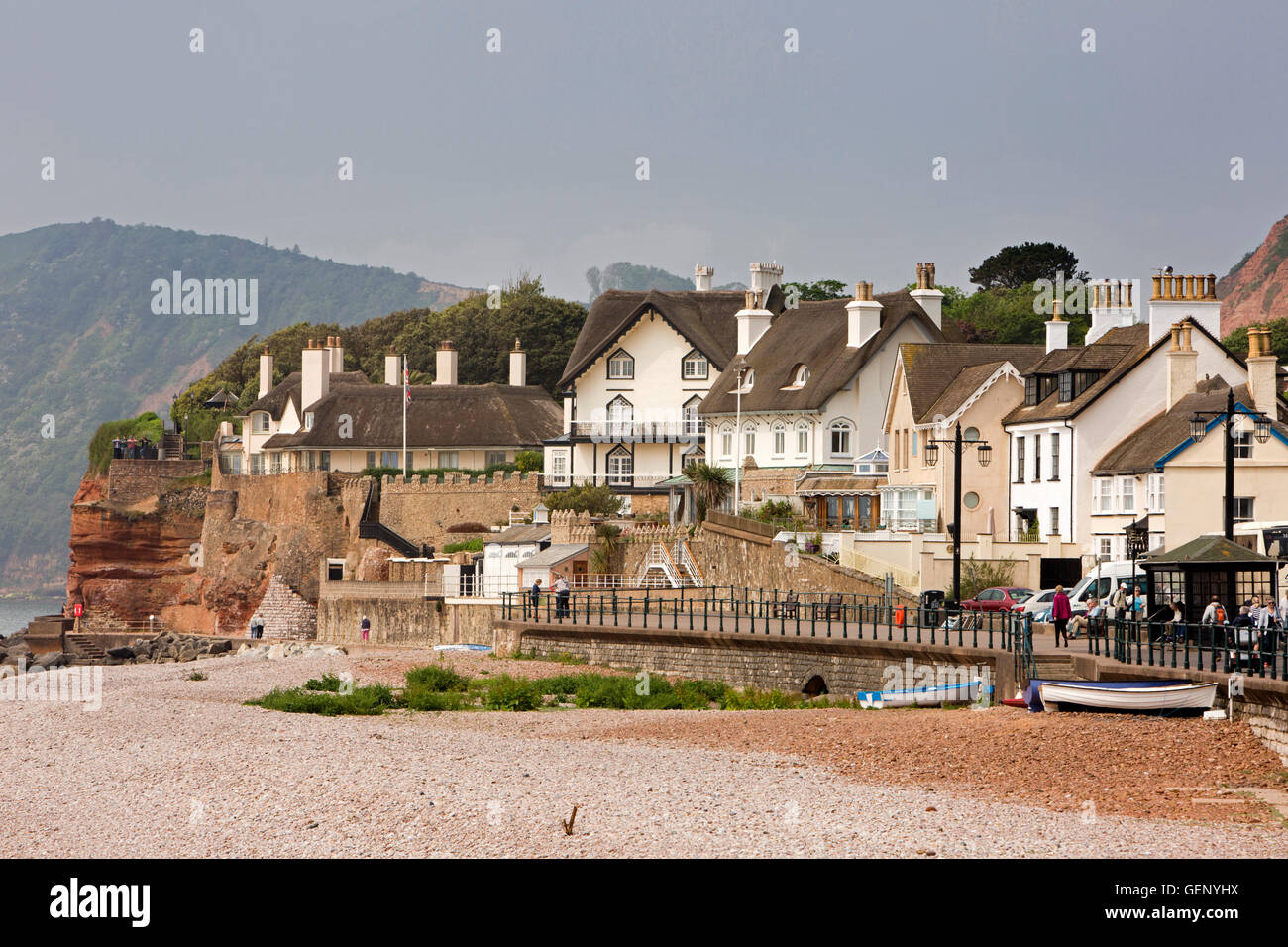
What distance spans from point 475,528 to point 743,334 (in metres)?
13.9

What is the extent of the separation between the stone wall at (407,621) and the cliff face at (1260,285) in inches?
4534

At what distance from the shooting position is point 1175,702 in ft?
78.0

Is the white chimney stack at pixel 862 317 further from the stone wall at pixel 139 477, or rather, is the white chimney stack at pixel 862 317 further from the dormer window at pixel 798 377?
the stone wall at pixel 139 477

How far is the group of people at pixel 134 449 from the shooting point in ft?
315

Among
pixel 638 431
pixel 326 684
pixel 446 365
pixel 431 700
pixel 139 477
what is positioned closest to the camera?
pixel 431 700

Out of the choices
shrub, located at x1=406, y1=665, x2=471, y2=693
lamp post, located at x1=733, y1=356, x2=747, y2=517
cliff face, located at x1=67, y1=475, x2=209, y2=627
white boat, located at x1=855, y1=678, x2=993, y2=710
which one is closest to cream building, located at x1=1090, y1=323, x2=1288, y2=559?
white boat, located at x1=855, y1=678, x2=993, y2=710

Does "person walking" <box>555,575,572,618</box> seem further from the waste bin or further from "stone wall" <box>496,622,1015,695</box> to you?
the waste bin

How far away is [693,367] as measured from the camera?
3007 inches

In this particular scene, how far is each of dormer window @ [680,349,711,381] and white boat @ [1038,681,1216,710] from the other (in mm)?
50929

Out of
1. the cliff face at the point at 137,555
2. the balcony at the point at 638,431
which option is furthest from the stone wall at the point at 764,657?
the cliff face at the point at 137,555

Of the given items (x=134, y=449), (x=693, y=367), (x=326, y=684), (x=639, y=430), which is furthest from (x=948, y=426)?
(x=134, y=449)

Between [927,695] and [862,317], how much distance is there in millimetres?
35427

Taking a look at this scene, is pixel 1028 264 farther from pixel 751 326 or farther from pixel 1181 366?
pixel 1181 366

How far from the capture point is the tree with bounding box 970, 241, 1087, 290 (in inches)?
3885
